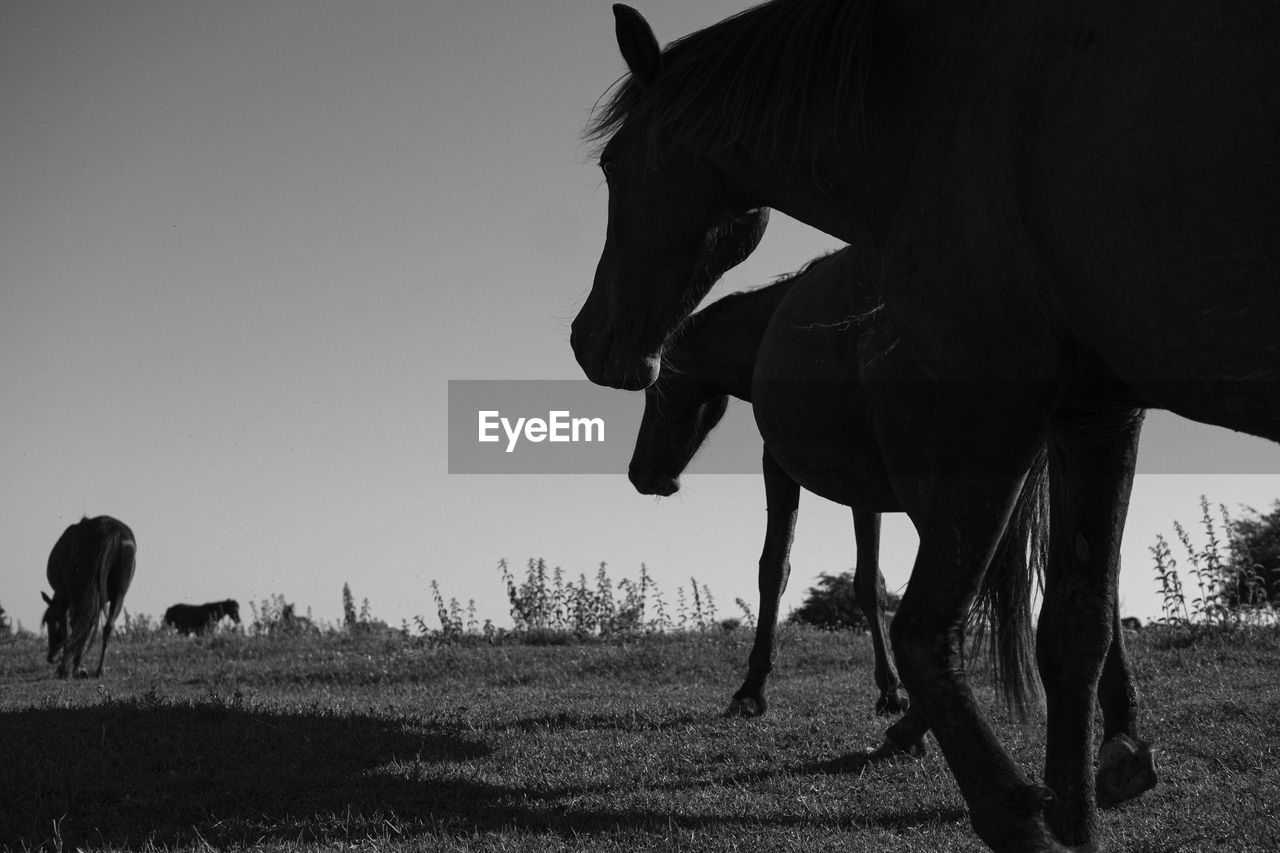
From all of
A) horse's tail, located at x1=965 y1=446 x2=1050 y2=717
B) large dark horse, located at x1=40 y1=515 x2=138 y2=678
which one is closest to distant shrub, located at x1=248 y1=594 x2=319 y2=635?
large dark horse, located at x1=40 y1=515 x2=138 y2=678

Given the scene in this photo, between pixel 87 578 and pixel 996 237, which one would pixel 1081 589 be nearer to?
pixel 996 237

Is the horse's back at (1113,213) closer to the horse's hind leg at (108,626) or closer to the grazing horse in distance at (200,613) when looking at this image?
the horse's hind leg at (108,626)

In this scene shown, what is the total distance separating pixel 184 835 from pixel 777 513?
453cm

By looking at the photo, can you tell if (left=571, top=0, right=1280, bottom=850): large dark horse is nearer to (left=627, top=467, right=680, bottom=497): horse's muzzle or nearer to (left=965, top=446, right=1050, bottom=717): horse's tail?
(left=965, top=446, right=1050, bottom=717): horse's tail

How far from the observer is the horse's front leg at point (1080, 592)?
3438 millimetres

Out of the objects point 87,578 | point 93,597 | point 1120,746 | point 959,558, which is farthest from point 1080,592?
point 87,578

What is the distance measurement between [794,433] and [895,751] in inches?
66.4

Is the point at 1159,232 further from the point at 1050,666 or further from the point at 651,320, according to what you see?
the point at 651,320

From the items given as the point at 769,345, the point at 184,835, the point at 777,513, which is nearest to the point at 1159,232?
the point at 769,345

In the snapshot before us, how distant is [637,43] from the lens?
3.92m

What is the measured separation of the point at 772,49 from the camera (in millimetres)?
3637

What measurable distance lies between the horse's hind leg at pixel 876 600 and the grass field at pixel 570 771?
0.87ft

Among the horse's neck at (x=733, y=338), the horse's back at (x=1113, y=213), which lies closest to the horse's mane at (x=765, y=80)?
the horse's back at (x=1113, y=213)

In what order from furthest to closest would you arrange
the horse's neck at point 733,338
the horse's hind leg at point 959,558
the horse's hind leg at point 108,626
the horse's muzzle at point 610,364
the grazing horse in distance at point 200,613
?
the grazing horse in distance at point 200,613
the horse's hind leg at point 108,626
the horse's neck at point 733,338
the horse's muzzle at point 610,364
the horse's hind leg at point 959,558
